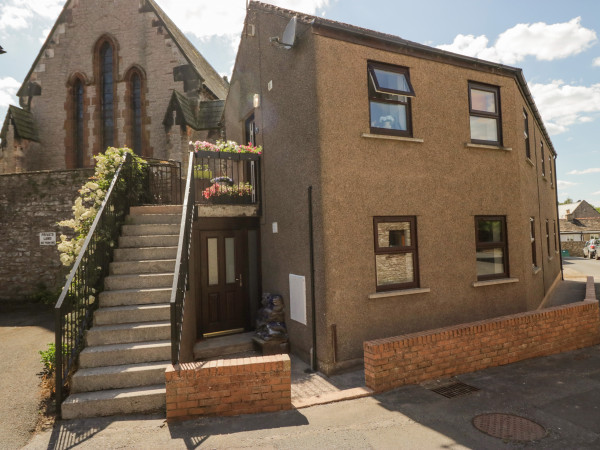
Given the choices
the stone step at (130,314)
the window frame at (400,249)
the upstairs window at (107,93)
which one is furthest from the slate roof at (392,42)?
the upstairs window at (107,93)

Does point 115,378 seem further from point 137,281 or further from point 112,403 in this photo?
point 137,281

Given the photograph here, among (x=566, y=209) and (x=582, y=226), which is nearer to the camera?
(x=582, y=226)

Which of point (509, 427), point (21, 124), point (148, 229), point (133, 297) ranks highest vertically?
point (21, 124)

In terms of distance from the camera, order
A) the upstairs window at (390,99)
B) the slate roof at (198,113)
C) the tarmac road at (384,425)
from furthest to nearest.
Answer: the slate roof at (198,113)
the upstairs window at (390,99)
the tarmac road at (384,425)

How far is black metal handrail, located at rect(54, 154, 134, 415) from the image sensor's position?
177 inches

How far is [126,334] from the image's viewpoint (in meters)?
5.25

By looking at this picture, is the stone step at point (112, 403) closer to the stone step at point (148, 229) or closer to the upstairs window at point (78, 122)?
the stone step at point (148, 229)

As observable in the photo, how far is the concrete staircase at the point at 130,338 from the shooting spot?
14.6 ft

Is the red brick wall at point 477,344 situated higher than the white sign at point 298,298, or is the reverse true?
the white sign at point 298,298

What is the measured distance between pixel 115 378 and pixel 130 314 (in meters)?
1.09

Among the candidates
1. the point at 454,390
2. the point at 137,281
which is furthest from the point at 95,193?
the point at 454,390

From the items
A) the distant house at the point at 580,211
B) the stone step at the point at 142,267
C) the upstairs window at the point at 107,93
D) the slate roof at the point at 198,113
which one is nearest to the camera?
the stone step at the point at 142,267

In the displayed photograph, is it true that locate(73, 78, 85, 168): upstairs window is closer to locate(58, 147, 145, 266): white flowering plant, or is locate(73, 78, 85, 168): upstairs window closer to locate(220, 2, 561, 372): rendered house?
locate(58, 147, 145, 266): white flowering plant

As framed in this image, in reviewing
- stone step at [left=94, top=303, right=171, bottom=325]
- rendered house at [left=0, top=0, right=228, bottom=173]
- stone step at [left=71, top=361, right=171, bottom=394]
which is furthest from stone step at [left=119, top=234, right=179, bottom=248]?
rendered house at [left=0, top=0, right=228, bottom=173]
